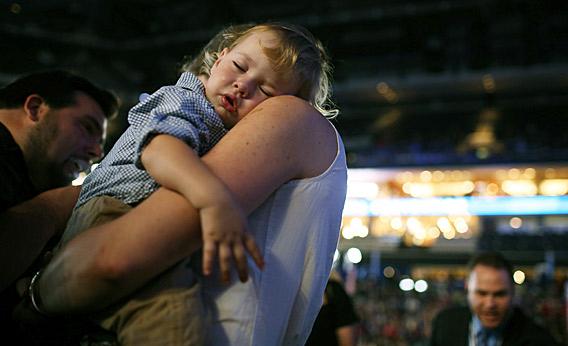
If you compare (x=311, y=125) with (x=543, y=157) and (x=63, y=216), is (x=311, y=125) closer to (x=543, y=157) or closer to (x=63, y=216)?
(x=63, y=216)

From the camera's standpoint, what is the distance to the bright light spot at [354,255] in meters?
Result: 12.4

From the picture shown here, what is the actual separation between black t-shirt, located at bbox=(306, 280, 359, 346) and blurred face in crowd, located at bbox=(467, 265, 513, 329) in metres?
0.84

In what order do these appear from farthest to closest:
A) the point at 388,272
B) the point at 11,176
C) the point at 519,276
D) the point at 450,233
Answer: the point at 450,233 < the point at 388,272 < the point at 519,276 < the point at 11,176

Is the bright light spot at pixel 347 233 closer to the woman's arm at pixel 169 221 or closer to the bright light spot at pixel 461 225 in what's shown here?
the bright light spot at pixel 461 225

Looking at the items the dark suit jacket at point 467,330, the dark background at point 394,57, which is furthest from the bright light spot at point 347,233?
the dark suit jacket at point 467,330

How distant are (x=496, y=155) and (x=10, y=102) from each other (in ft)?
43.3

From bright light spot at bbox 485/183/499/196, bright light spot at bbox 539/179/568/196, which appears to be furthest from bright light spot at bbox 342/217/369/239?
bright light spot at bbox 539/179/568/196

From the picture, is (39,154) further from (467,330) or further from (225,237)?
(467,330)

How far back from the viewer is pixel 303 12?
1402 cm

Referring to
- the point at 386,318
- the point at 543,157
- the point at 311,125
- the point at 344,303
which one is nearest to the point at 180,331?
the point at 311,125

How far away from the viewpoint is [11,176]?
123cm

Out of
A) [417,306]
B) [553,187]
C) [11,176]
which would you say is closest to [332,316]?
[11,176]

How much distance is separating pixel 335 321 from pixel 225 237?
3.30 m

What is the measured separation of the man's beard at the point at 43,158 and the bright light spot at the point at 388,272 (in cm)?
967
